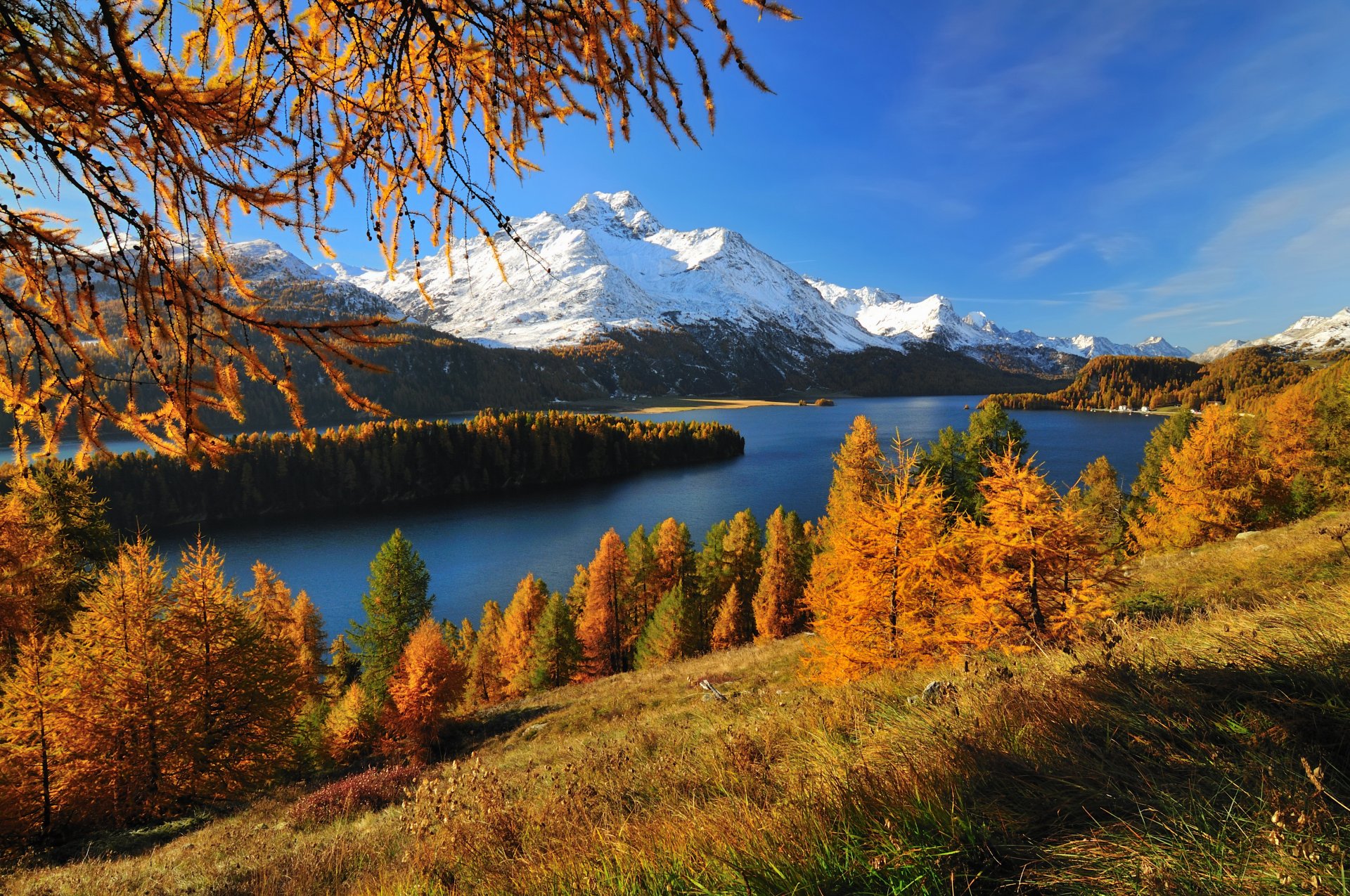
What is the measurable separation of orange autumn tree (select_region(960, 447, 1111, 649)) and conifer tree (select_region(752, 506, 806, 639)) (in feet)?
56.0

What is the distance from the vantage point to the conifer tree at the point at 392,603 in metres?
25.7

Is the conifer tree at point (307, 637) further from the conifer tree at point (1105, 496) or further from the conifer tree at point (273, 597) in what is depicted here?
the conifer tree at point (1105, 496)

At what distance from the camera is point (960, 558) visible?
10.7m

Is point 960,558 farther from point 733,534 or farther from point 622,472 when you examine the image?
point 622,472

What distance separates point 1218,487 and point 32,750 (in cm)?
3360

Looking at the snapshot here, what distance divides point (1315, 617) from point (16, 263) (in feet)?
26.2

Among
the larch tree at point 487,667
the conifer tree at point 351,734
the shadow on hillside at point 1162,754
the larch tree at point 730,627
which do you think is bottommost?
the larch tree at point 487,667

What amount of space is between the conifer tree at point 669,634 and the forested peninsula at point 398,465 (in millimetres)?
49940

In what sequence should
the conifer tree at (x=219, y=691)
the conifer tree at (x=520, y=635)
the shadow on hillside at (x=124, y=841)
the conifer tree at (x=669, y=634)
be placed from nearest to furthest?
the shadow on hillside at (x=124, y=841), the conifer tree at (x=219, y=691), the conifer tree at (x=669, y=634), the conifer tree at (x=520, y=635)

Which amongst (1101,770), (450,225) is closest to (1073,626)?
(1101,770)

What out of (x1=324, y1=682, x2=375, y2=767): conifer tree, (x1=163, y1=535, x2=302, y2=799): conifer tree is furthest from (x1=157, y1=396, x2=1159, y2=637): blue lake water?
(x1=163, y1=535, x2=302, y2=799): conifer tree

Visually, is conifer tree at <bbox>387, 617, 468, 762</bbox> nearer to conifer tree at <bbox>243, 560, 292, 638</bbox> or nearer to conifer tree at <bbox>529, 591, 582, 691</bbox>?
conifer tree at <bbox>529, 591, 582, 691</bbox>

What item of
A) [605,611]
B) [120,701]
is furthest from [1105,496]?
[120,701]

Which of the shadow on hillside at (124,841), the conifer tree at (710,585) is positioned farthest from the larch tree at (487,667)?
the shadow on hillside at (124,841)
